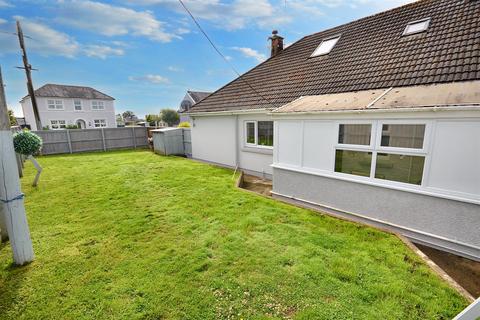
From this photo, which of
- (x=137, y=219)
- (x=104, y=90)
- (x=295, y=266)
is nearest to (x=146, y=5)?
(x=137, y=219)

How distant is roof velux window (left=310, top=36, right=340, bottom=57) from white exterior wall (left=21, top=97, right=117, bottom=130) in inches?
1477

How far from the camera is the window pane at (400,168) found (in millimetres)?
4262

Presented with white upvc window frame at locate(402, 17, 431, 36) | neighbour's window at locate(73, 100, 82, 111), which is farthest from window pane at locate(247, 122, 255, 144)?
neighbour's window at locate(73, 100, 82, 111)

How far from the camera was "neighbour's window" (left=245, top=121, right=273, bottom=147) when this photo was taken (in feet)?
29.3

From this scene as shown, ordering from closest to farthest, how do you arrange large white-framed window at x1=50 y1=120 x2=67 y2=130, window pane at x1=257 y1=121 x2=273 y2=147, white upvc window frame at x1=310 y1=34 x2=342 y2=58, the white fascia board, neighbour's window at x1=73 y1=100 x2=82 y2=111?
the white fascia board
window pane at x1=257 y1=121 x2=273 y2=147
white upvc window frame at x1=310 y1=34 x2=342 y2=58
large white-framed window at x1=50 y1=120 x2=67 y2=130
neighbour's window at x1=73 y1=100 x2=82 y2=111

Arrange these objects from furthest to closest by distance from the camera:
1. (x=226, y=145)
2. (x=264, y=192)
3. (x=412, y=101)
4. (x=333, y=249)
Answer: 1. (x=226, y=145)
2. (x=264, y=192)
3. (x=412, y=101)
4. (x=333, y=249)

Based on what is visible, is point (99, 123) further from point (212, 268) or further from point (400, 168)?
point (400, 168)

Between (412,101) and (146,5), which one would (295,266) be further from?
(146,5)

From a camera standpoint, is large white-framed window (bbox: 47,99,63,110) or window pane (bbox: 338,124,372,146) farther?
large white-framed window (bbox: 47,99,63,110)

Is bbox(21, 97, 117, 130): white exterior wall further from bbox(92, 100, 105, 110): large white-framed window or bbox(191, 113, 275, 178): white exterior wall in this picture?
bbox(191, 113, 275, 178): white exterior wall

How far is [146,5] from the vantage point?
Result: 625 cm

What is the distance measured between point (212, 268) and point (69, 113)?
131 ft

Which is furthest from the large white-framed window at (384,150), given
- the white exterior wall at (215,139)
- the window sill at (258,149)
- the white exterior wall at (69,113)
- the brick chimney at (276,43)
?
the white exterior wall at (69,113)

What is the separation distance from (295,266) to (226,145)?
8.10 m
